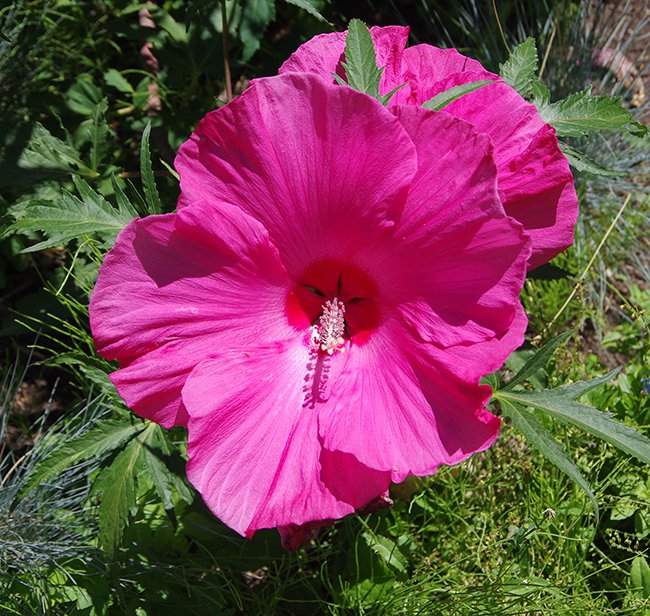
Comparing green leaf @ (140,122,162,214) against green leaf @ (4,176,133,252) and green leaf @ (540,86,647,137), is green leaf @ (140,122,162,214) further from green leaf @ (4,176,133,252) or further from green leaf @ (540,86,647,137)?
green leaf @ (540,86,647,137)

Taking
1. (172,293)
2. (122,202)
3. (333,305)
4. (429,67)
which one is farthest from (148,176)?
(429,67)

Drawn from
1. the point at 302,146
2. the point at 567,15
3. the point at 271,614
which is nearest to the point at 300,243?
the point at 302,146

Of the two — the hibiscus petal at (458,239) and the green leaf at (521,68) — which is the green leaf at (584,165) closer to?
the green leaf at (521,68)

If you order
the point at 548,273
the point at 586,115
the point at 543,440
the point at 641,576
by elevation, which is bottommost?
the point at 641,576

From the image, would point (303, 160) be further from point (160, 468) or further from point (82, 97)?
point (82, 97)

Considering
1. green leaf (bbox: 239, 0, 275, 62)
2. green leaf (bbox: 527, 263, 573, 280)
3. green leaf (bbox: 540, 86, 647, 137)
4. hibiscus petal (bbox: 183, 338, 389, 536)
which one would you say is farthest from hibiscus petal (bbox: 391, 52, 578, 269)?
green leaf (bbox: 239, 0, 275, 62)

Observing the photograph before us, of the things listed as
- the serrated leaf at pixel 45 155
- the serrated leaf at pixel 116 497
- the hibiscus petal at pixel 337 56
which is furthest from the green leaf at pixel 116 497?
the hibiscus petal at pixel 337 56
